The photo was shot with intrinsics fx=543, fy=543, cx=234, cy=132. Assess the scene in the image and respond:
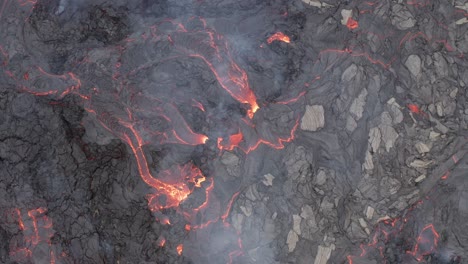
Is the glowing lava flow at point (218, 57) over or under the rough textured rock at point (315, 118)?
over

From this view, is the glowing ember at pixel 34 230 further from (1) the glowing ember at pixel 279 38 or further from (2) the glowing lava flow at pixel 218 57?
(1) the glowing ember at pixel 279 38

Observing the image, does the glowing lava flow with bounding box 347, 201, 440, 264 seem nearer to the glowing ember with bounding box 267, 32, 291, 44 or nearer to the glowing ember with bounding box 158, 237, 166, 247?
the glowing ember with bounding box 158, 237, 166, 247

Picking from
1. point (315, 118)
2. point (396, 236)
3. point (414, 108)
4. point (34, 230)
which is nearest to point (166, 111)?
point (315, 118)

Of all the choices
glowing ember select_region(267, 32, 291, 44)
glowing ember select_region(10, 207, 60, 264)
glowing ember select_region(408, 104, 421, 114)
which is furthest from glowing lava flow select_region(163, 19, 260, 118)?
glowing ember select_region(10, 207, 60, 264)

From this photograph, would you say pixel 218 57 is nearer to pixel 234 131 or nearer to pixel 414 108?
pixel 234 131

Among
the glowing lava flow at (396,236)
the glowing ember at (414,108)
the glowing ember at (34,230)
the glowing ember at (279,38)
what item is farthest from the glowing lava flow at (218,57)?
the glowing ember at (34,230)

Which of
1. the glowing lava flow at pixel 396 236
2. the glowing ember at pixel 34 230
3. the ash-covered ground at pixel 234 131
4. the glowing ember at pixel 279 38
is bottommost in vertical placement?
the glowing ember at pixel 34 230

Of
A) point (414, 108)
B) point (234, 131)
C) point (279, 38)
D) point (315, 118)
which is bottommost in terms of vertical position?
point (234, 131)
